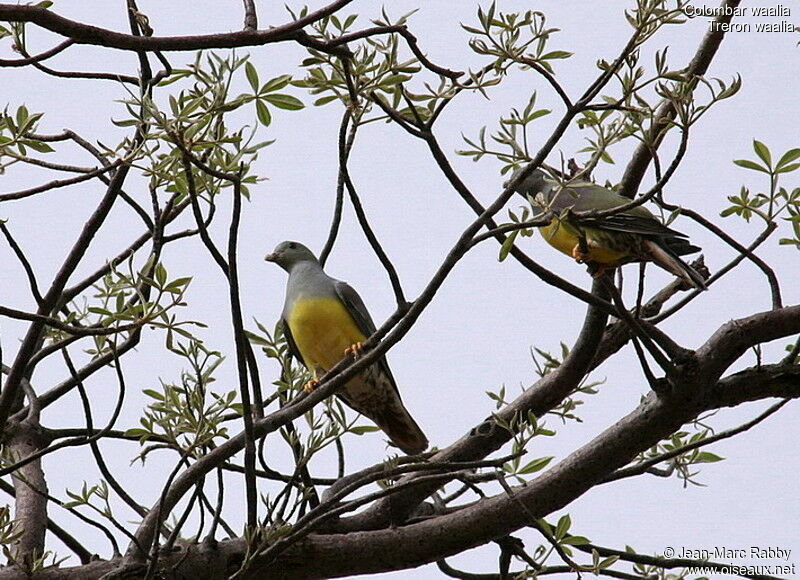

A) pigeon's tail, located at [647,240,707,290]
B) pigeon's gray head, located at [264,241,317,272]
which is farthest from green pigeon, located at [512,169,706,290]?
pigeon's gray head, located at [264,241,317,272]

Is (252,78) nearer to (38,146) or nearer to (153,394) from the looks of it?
(38,146)

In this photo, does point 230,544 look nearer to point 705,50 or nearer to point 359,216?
point 359,216

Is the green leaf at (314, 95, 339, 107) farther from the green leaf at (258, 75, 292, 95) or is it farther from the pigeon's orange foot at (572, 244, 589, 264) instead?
the pigeon's orange foot at (572, 244, 589, 264)

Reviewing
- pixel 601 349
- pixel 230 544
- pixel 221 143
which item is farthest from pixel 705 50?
pixel 230 544

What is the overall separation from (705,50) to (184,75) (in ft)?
4.73

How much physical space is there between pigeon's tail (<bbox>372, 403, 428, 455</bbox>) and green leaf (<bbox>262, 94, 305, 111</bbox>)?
6.64 ft

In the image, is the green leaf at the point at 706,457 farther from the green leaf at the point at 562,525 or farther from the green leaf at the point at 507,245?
the green leaf at the point at 507,245

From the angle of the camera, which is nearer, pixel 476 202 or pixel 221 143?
pixel 221 143

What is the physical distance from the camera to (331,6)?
1.83 m

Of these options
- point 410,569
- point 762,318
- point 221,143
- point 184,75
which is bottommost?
point 410,569

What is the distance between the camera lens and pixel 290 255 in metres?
4.66

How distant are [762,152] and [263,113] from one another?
1211 millimetres

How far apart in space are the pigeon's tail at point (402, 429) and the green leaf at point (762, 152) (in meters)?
2.00

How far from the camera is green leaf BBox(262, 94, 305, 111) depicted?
221cm
